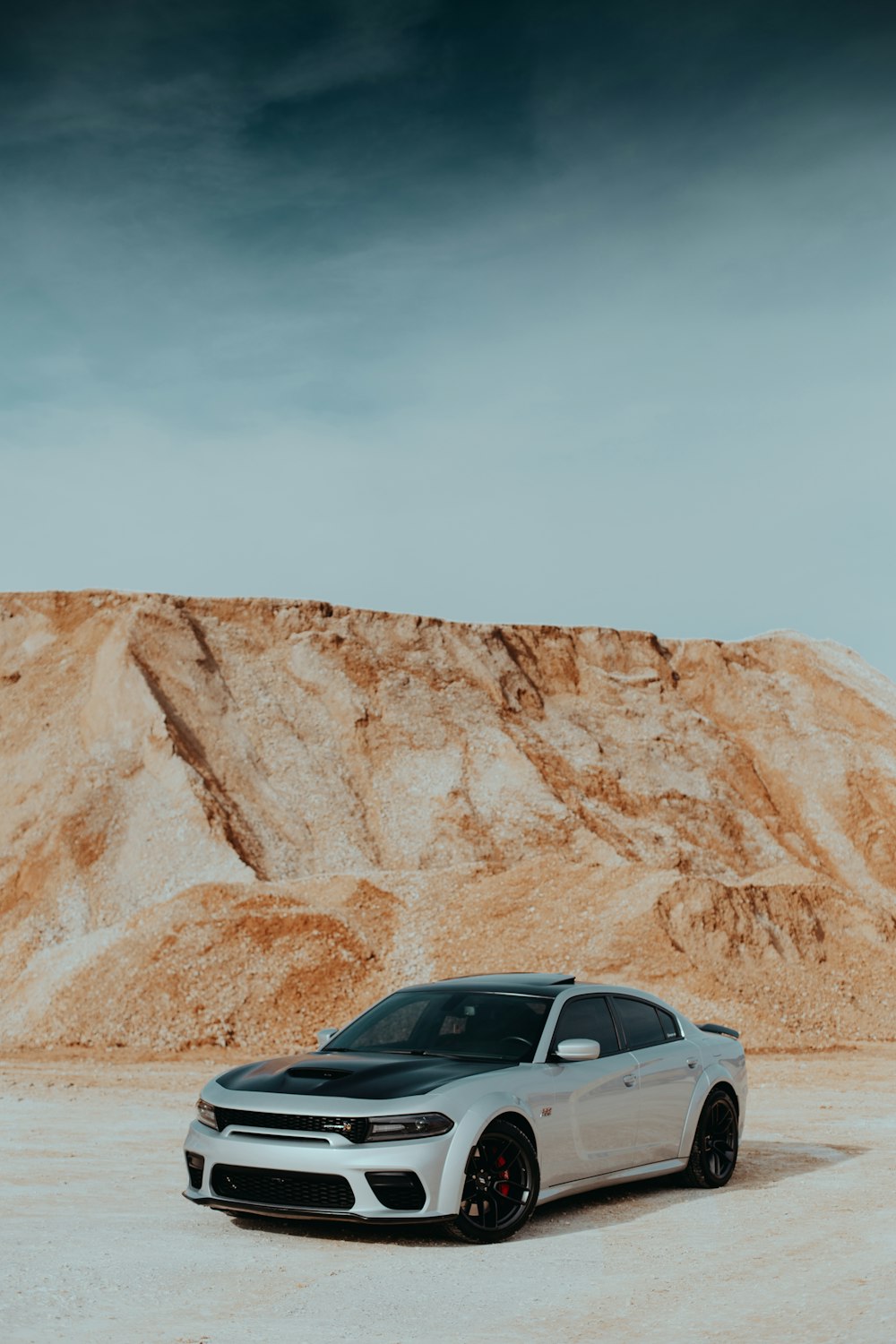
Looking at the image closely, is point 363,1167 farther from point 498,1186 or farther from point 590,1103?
point 590,1103

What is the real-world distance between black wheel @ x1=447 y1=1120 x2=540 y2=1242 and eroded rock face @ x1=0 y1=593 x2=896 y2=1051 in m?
A: 15.6

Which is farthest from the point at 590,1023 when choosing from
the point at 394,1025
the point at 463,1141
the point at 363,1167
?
the point at 363,1167

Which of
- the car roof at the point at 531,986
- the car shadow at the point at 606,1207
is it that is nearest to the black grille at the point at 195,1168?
the car shadow at the point at 606,1207

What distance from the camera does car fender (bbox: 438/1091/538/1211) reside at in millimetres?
7305

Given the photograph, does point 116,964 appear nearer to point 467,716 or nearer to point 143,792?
point 143,792

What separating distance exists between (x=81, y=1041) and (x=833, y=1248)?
18.3 m

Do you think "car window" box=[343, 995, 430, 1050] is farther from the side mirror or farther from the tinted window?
the tinted window

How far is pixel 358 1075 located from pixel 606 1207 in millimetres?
2200

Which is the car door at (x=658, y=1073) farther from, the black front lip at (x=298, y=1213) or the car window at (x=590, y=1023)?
the black front lip at (x=298, y=1213)

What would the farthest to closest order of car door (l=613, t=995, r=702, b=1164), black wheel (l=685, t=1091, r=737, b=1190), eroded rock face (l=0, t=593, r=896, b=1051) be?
eroded rock face (l=0, t=593, r=896, b=1051) → black wheel (l=685, t=1091, r=737, b=1190) → car door (l=613, t=995, r=702, b=1164)

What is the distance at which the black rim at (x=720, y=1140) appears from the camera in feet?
31.4

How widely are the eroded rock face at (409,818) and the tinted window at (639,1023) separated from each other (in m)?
14.3

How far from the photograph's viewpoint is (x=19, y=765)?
38.7 meters

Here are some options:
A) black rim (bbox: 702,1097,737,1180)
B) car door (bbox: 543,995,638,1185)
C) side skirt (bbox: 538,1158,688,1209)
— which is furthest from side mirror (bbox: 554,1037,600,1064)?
black rim (bbox: 702,1097,737,1180)
